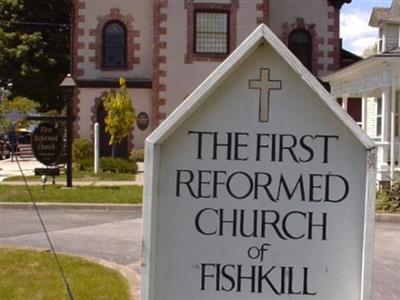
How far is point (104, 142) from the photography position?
2962cm

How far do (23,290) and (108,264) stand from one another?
1700 millimetres

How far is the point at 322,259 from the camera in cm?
313

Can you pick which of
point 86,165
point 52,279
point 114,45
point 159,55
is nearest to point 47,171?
point 86,165

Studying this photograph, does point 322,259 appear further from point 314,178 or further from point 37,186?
point 37,186

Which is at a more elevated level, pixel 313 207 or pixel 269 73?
pixel 269 73

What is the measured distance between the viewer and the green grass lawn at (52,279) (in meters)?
6.96

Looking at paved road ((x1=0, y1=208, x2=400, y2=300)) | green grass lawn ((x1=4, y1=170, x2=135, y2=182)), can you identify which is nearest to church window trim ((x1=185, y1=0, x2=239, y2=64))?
green grass lawn ((x1=4, y1=170, x2=135, y2=182))

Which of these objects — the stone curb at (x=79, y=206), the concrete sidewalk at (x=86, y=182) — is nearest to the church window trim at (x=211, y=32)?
the concrete sidewalk at (x=86, y=182)

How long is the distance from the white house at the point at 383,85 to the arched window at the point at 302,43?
4.95m

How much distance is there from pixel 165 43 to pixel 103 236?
17.3 metres

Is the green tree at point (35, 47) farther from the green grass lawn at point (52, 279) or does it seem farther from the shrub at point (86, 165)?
the green grass lawn at point (52, 279)

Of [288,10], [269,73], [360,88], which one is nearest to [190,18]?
[288,10]

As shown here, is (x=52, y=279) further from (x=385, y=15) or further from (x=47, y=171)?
(x=385, y=15)

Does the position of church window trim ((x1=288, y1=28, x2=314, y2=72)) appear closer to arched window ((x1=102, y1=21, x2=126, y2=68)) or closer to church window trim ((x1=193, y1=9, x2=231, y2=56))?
church window trim ((x1=193, y1=9, x2=231, y2=56))
